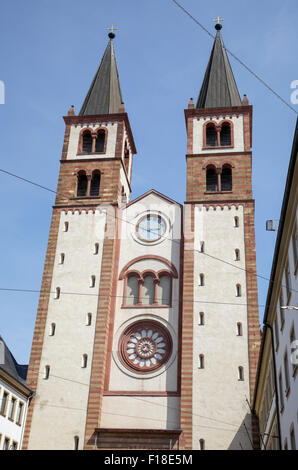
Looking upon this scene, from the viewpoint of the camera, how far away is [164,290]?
39.7m

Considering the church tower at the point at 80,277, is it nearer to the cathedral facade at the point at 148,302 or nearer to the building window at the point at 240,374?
the cathedral facade at the point at 148,302

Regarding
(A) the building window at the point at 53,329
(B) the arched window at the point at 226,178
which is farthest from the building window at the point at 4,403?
(B) the arched window at the point at 226,178

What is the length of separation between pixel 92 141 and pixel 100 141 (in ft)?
2.46

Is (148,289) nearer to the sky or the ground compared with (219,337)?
nearer to the sky

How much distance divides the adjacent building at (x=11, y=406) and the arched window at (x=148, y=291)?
351 inches

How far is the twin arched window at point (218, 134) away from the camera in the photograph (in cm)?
4527

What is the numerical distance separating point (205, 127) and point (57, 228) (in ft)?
43.1

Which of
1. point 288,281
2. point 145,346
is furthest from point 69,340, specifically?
point 288,281

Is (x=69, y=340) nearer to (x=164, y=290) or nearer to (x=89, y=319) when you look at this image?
(x=89, y=319)

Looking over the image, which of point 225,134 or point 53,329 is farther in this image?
point 225,134

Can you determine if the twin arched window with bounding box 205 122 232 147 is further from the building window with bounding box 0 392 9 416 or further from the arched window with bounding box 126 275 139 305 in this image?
the building window with bounding box 0 392 9 416

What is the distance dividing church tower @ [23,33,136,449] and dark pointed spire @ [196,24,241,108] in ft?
21.3
